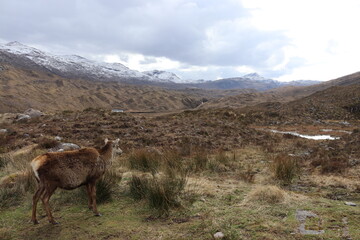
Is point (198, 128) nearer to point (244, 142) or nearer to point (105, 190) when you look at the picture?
point (244, 142)

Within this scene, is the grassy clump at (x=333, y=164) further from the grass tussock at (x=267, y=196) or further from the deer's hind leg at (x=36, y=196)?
the deer's hind leg at (x=36, y=196)

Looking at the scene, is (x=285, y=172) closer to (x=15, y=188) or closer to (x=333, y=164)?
(x=333, y=164)

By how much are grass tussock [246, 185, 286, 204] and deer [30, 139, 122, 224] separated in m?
3.18

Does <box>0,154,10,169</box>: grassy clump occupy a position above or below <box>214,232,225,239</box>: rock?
above

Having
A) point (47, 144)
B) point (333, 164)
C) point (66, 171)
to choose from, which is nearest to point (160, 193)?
point (66, 171)

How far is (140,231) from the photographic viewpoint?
469 centimetres

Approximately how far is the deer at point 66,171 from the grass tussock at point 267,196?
3181 mm

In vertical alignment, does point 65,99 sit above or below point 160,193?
above

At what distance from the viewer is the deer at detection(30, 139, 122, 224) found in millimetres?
4742

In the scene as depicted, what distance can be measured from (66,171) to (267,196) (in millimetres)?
4064

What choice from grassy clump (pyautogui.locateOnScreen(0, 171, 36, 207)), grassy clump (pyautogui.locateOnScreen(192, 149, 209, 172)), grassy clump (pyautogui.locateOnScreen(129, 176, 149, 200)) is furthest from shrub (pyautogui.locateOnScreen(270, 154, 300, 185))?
grassy clump (pyautogui.locateOnScreen(0, 171, 36, 207))

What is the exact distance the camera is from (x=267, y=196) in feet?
19.3

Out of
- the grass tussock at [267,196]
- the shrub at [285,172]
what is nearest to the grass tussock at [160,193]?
the grass tussock at [267,196]

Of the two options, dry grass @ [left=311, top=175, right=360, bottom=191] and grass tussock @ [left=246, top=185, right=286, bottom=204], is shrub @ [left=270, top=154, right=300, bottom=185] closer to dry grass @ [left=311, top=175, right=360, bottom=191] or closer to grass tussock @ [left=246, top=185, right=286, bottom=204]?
dry grass @ [left=311, top=175, right=360, bottom=191]
